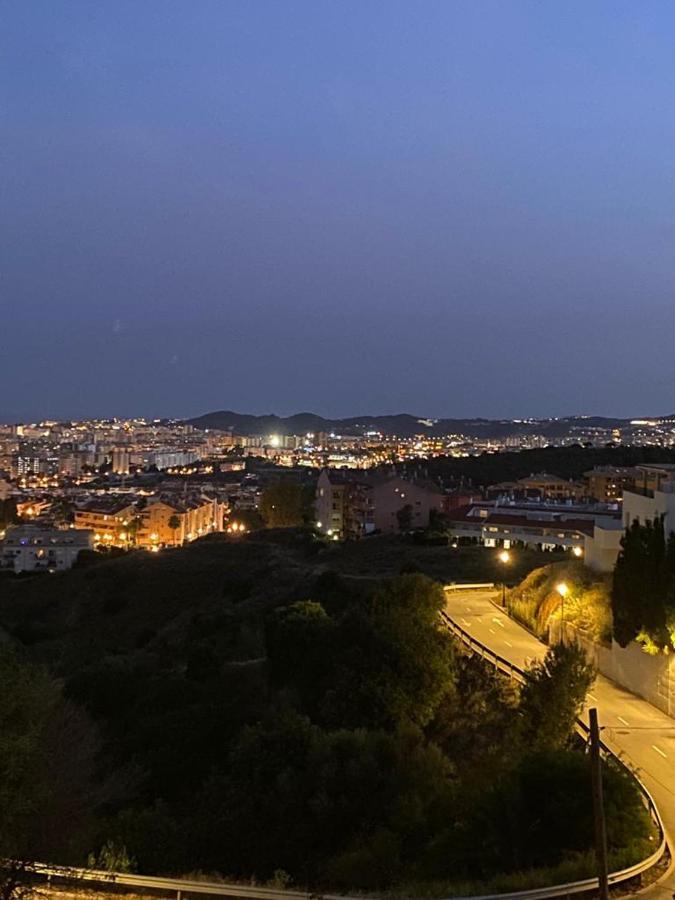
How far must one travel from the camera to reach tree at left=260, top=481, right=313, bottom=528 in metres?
73.9

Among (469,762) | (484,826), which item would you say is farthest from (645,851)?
(469,762)

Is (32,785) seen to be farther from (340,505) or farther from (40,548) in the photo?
(40,548)

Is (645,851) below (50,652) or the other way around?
the other way around

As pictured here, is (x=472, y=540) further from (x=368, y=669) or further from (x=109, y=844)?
(x=109, y=844)

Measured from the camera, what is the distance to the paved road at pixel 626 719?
13.6 m

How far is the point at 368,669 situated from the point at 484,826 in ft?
25.2

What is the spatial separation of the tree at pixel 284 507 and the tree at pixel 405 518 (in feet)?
31.1

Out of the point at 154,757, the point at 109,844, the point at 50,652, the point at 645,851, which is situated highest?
the point at 645,851

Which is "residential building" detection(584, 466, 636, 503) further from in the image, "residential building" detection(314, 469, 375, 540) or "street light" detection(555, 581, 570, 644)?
"street light" detection(555, 581, 570, 644)

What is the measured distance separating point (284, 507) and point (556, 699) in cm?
5969

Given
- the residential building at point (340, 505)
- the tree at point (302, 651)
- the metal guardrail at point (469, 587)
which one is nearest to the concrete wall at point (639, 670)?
the tree at point (302, 651)

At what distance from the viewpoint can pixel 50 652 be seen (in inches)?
1473

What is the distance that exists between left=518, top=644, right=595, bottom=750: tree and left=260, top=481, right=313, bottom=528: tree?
56727mm

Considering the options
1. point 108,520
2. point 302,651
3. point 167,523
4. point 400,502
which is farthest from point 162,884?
point 108,520
